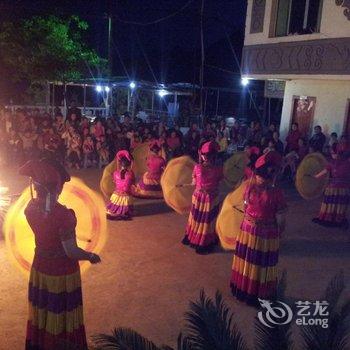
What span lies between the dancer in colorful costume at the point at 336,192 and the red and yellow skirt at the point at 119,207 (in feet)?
12.7

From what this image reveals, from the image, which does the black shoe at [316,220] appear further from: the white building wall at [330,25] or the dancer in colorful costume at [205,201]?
the white building wall at [330,25]

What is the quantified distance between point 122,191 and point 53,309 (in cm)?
546

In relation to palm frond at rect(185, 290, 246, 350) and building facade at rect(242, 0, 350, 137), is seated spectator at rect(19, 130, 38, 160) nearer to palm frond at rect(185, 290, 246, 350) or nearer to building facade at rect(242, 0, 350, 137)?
building facade at rect(242, 0, 350, 137)

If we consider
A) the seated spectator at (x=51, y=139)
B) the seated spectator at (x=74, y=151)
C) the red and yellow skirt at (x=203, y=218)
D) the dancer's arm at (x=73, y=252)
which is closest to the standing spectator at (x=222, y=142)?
the seated spectator at (x=74, y=151)

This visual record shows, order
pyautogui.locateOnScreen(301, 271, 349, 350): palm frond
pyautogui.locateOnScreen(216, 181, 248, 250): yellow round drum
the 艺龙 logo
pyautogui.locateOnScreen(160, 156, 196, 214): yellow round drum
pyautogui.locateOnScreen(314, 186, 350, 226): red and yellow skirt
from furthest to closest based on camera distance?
pyautogui.locateOnScreen(314, 186, 350, 226): red and yellow skirt, pyautogui.locateOnScreen(160, 156, 196, 214): yellow round drum, pyautogui.locateOnScreen(216, 181, 248, 250): yellow round drum, the 艺龙 logo, pyautogui.locateOnScreen(301, 271, 349, 350): palm frond

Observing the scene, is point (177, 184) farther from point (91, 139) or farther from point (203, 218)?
point (91, 139)

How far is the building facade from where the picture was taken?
13594 millimetres

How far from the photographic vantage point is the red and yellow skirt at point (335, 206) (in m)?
9.37

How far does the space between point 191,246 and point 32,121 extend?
9.12m

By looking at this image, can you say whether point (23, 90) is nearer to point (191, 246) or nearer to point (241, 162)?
point (241, 162)

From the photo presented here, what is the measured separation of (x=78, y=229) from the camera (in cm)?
525

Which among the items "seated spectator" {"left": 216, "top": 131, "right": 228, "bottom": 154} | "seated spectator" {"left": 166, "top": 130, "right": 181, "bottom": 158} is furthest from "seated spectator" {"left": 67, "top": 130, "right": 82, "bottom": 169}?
"seated spectator" {"left": 216, "top": 131, "right": 228, "bottom": 154}

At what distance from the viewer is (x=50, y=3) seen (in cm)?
1353

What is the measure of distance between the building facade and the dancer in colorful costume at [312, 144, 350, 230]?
516 centimetres
